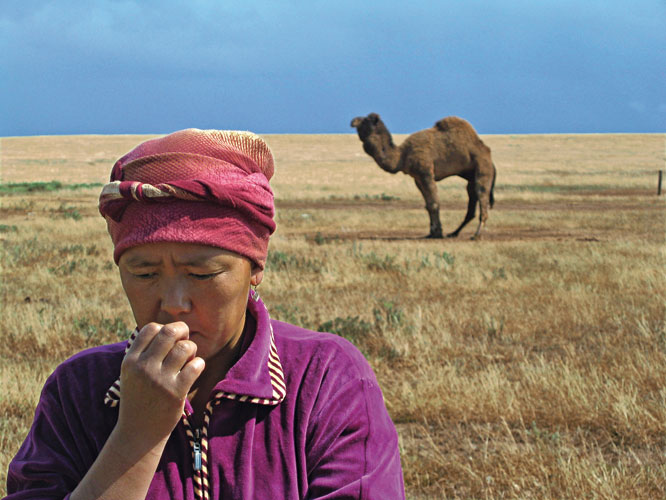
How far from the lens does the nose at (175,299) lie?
1457 mm

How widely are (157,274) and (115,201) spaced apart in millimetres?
157

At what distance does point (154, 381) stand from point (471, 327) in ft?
20.3

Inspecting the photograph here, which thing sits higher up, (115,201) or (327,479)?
(115,201)

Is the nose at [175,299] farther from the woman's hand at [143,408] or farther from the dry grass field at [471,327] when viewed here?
the dry grass field at [471,327]

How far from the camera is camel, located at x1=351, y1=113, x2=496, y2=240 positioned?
1689 cm

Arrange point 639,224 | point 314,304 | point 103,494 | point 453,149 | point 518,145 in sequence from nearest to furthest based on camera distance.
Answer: point 103,494, point 314,304, point 453,149, point 639,224, point 518,145

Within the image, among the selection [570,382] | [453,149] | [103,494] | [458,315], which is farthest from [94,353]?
[453,149]

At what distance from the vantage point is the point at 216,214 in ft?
4.96

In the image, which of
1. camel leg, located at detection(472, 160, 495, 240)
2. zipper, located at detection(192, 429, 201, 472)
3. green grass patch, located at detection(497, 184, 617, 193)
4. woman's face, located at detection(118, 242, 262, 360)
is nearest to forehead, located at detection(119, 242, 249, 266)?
woman's face, located at detection(118, 242, 262, 360)

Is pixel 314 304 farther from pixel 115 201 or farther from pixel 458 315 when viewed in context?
pixel 115 201

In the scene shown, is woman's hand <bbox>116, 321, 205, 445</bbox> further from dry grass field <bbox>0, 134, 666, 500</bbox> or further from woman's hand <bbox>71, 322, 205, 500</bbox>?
dry grass field <bbox>0, 134, 666, 500</bbox>

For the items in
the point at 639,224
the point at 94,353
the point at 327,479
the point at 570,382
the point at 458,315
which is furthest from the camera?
the point at 639,224

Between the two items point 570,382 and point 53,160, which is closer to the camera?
point 570,382

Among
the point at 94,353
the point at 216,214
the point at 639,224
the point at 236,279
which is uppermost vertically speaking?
the point at 216,214
